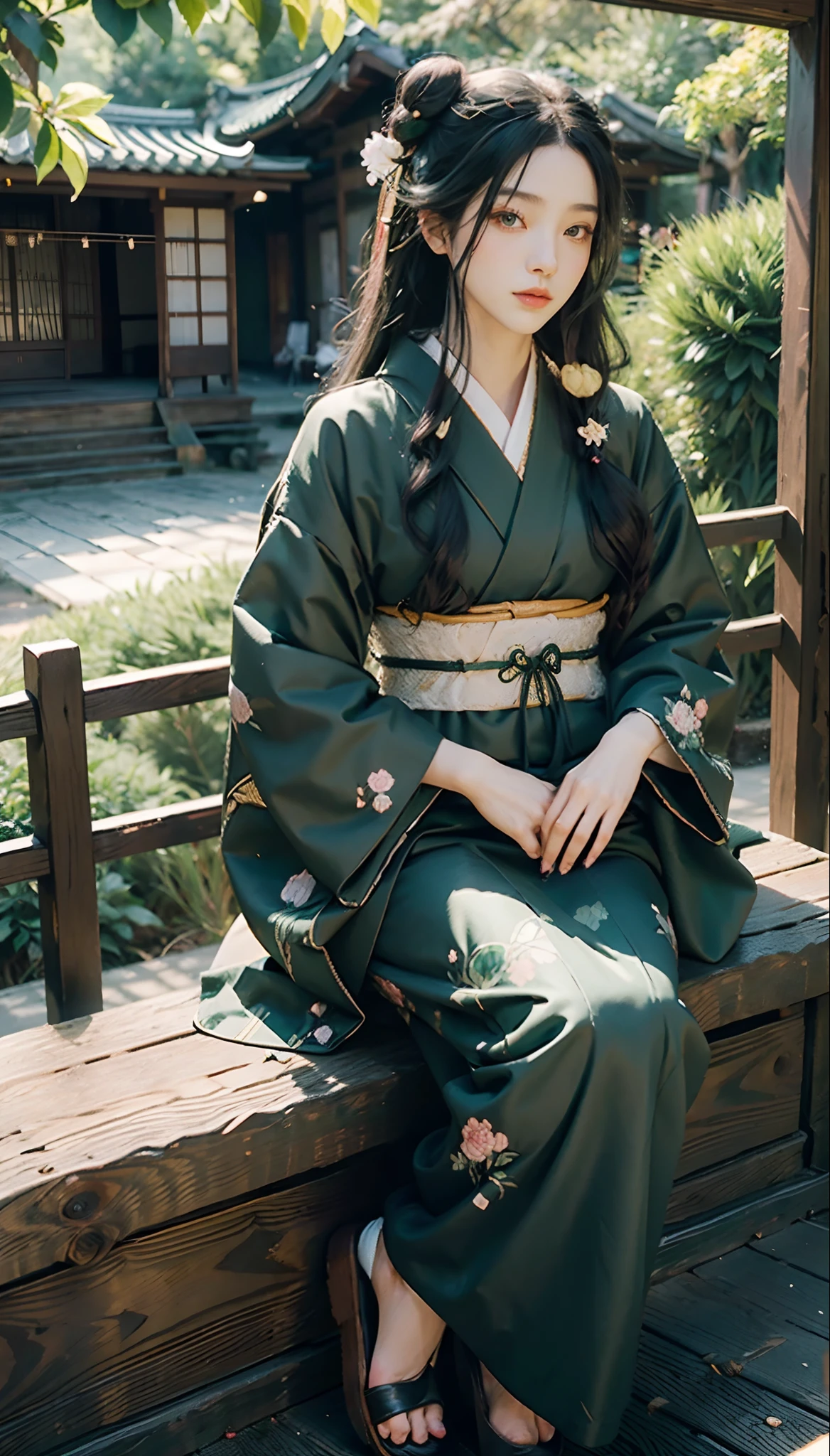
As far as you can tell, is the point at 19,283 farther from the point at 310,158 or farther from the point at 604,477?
the point at 604,477

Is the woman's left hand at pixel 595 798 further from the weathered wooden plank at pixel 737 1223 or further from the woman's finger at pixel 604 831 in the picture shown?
the weathered wooden plank at pixel 737 1223

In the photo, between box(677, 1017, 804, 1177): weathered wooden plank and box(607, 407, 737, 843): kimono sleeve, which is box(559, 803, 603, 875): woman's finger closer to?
box(607, 407, 737, 843): kimono sleeve

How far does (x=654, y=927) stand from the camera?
207 centimetres

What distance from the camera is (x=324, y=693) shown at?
2051 millimetres

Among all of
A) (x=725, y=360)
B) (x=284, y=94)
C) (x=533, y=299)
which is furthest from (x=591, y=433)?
(x=725, y=360)

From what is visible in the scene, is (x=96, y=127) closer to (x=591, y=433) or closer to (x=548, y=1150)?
(x=591, y=433)

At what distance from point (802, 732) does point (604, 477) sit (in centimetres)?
164

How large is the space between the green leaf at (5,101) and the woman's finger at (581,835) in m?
1.43

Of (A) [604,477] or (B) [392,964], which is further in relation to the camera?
(A) [604,477]

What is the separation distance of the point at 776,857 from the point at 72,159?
1938 millimetres

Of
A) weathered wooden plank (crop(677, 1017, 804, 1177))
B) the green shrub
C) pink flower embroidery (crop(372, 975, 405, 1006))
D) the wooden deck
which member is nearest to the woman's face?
pink flower embroidery (crop(372, 975, 405, 1006))

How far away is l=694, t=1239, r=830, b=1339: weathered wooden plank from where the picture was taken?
7.61 feet

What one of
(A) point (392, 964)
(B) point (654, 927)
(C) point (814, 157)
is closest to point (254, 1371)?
(A) point (392, 964)

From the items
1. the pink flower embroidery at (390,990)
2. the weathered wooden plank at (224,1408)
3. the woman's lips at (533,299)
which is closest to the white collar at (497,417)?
the woman's lips at (533,299)
